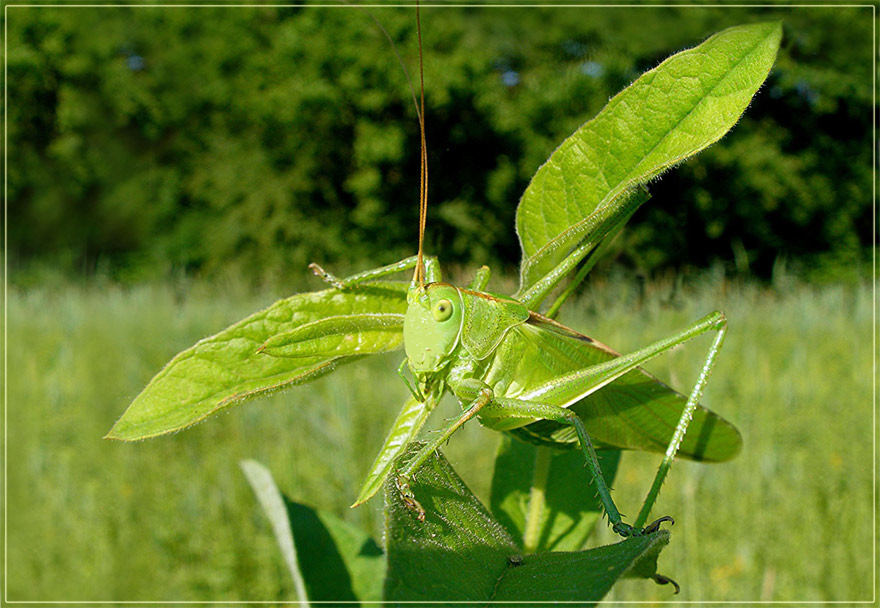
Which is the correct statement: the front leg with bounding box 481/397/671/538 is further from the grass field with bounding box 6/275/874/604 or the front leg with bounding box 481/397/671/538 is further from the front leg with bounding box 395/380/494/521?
the grass field with bounding box 6/275/874/604

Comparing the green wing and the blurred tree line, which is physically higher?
the blurred tree line

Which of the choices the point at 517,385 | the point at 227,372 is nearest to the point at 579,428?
the point at 517,385

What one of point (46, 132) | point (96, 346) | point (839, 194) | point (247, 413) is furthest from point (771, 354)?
point (46, 132)

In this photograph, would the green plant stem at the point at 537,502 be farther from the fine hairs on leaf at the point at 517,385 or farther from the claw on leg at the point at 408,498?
the claw on leg at the point at 408,498

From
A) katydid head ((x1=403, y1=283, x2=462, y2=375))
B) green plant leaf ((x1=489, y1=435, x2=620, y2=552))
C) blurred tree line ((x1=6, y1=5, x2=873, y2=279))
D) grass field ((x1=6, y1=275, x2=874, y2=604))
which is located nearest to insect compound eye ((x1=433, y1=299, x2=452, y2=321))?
katydid head ((x1=403, y1=283, x2=462, y2=375))

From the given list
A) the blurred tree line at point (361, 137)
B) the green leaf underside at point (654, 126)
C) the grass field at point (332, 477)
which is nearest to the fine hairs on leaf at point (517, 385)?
the green leaf underside at point (654, 126)
